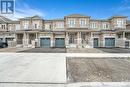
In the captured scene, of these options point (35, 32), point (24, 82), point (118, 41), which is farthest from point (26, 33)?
point (24, 82)

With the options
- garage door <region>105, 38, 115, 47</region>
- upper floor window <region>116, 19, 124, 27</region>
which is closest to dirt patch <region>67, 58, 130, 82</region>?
garage door <region>105, 38, 115, 47</region>

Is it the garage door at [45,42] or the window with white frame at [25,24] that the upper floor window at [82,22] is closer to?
the garage door at [45,42]

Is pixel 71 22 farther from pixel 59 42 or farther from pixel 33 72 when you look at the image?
pixel 33 72

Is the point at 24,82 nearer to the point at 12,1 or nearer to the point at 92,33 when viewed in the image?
the point at 12,1

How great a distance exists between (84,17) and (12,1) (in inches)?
759

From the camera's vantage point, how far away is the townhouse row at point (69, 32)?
100ft

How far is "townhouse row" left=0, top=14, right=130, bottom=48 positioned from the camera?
3055 cm

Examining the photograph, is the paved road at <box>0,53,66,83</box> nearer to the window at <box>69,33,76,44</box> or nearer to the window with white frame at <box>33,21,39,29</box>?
the window at <box>69,33,76,44</box>

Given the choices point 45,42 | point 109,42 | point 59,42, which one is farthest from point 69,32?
point 109,42

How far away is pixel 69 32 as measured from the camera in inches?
1235

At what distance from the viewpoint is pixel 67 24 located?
32.9 meters

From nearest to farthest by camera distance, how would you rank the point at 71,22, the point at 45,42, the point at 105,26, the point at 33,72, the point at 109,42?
the point at 33,72
the point at 45,42
the point at 109,42
the point at 71,22
the point at 105,26

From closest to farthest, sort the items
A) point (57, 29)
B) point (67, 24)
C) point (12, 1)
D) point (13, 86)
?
point (13, 86) < point (12, 1) < point (67, 24) < point (57, 29)

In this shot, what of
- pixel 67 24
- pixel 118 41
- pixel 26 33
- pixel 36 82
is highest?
pixel 67 24
